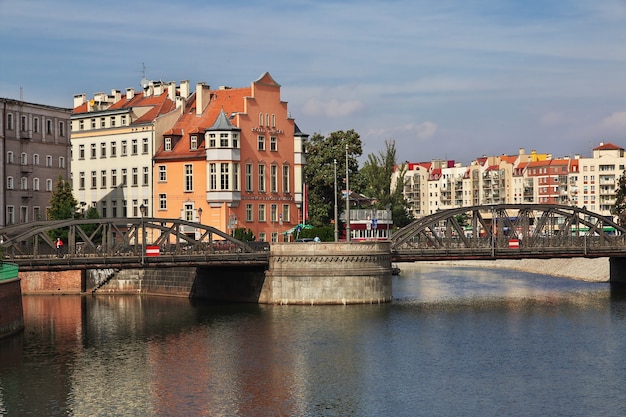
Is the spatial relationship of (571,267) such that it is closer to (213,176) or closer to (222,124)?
(213,176)

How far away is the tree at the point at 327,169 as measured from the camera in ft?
408

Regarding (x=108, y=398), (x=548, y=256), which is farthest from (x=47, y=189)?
(x=108, y=398)

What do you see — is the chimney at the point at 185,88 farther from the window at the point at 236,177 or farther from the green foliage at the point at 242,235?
the green foliage at the point at 242,235

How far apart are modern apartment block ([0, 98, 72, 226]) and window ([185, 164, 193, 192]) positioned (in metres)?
12.3

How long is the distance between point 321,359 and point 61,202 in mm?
51762

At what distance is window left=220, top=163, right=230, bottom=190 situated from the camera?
105625mm

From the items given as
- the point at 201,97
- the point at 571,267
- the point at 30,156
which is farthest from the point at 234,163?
the point at 571,267

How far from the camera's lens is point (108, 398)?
4866 centimetres

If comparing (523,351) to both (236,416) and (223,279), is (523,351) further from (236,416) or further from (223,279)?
(223,279)

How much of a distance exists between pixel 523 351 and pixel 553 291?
40296mm

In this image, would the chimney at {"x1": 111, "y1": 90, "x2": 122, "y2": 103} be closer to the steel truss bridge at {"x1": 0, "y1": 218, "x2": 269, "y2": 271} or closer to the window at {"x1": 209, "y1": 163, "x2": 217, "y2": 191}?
the window at {"x1": 209, "y1": 163, "x2": 217, "y2": 191}

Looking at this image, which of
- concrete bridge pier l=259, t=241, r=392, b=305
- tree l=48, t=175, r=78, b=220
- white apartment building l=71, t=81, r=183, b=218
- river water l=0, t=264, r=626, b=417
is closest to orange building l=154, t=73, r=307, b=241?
white apartment building l=71, t=81, r=183, b=218

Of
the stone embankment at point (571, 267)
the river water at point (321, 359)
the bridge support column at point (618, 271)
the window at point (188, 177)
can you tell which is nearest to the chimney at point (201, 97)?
the window at point (188, 177)

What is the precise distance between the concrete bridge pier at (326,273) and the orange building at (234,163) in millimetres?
23685
